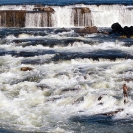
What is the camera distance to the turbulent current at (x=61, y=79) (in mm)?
14938

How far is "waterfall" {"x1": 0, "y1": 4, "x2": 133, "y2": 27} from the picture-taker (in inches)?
1522

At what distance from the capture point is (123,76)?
20953mm

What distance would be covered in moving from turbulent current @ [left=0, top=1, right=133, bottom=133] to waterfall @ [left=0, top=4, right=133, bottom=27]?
0.39 feet

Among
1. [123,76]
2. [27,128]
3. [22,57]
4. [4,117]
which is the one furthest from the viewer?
[22,57]

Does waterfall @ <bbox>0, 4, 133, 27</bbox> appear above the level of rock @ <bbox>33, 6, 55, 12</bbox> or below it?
below

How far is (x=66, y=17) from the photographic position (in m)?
39.7

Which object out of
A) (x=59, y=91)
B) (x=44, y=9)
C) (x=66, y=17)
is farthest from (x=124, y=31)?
(x=59, y=91)

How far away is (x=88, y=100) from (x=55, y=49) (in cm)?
1156

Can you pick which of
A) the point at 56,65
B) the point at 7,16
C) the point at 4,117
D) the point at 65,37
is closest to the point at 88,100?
the point at 4,117

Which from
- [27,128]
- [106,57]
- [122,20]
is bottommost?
[27,128]

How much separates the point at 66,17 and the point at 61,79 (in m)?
19.6

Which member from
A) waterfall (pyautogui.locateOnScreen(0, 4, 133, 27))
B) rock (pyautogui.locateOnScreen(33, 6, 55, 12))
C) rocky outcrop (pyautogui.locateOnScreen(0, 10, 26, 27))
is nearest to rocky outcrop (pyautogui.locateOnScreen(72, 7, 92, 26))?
waterfall (pyautogui.locateOnScreen(0, 4, 133, 27))

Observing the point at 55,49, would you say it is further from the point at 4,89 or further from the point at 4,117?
the point at 4,117

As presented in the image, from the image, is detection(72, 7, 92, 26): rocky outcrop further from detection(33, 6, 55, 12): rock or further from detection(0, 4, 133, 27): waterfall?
detection(33, 6, 55, 12): rock
